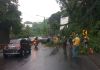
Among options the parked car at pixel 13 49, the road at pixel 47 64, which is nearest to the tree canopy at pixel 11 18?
the parked car at pixel 13 49

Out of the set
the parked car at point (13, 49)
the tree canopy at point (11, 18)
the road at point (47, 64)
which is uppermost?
the tree canopy at point (11, 18)

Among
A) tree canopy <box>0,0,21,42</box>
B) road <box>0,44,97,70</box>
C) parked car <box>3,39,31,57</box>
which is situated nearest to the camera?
road <box>0,44,97,70</box>

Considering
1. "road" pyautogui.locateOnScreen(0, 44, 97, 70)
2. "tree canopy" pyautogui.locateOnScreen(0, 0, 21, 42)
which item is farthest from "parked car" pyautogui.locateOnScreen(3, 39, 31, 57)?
"tree canopy" pyautogui.locateOnScreen(0, 0, 21, 42)

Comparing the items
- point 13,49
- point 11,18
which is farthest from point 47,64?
point 11,18

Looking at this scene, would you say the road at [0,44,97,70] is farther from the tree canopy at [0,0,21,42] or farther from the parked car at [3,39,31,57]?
the tree canopy at [0,0,21,42]

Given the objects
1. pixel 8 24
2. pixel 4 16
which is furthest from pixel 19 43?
pixel 8 24

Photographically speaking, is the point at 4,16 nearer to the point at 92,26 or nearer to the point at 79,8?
the point at 79,8

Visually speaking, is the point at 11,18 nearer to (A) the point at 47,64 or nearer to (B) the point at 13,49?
(B) the point at 13,49

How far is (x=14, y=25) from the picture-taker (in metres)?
51.2

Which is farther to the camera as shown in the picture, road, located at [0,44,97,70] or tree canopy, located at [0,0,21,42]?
tree canopy, located at [0,0,21,42]

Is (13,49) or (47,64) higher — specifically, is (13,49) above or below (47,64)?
above

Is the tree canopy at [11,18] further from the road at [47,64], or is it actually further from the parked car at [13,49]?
the road at [47,64]

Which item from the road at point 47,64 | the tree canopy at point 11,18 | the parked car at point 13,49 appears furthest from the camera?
the tree canopy at point 11,18

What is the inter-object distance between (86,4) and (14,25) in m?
18.1
